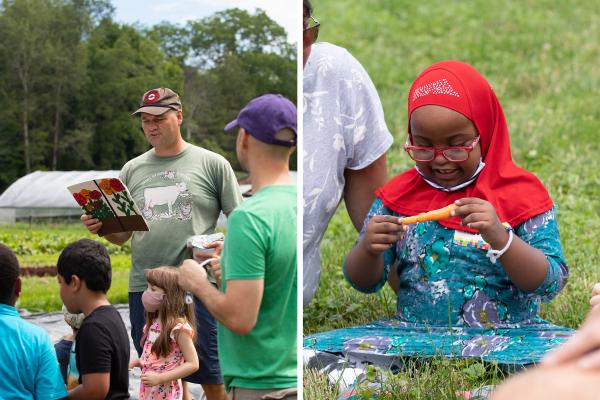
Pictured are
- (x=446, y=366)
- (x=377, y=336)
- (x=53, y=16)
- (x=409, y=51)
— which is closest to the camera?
Answer: (x=446, y=366)

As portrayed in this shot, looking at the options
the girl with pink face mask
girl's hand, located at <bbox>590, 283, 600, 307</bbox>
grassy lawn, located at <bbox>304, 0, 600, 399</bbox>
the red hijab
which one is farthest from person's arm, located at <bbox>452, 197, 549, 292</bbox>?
the girl with pink face mask

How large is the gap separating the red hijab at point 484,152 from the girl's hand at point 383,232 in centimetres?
18

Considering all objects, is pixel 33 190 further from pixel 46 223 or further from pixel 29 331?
pixel 29 331

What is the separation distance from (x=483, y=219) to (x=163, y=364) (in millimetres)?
1012

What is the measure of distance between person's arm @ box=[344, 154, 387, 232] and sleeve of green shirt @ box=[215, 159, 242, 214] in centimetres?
92

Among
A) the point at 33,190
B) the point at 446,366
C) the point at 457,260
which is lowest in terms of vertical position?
the point at 446,366


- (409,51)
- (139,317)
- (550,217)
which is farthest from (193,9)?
(409,51)

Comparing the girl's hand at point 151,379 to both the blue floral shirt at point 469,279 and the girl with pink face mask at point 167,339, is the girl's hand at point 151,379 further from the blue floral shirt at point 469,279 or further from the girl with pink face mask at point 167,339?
the blue floral shirt at point 469,279

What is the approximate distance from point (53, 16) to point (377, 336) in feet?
5.59

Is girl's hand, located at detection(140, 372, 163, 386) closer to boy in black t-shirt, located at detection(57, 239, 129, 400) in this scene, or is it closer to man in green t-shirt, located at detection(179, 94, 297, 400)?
boy in black t-shirt, located at detection(57, 239, 129, 400)

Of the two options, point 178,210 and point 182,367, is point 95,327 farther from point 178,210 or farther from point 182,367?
point 178,210

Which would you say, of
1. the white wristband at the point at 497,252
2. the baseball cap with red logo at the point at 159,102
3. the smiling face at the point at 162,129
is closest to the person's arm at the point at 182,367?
the smiling face at the point at 162,129

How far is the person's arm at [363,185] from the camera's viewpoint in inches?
140

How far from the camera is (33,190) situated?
3383 mm
